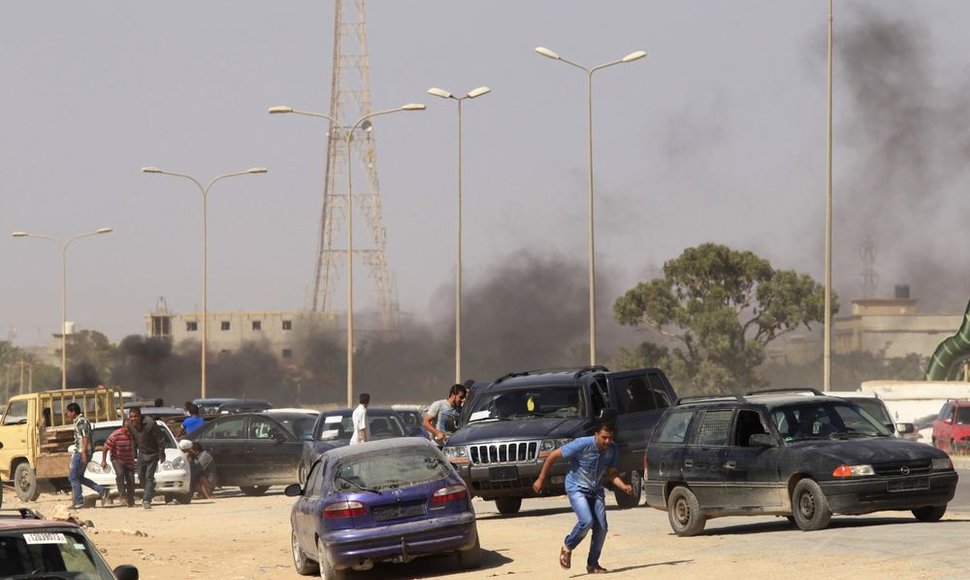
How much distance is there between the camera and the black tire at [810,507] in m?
19.1

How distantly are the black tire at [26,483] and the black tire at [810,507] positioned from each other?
19.2 m

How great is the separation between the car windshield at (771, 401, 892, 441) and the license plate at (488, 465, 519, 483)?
200 inches

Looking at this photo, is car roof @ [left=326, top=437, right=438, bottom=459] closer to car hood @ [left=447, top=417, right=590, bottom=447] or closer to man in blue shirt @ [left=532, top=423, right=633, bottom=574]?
man in blue shirt @ [left=532, top=423, right=633, bottom=574]

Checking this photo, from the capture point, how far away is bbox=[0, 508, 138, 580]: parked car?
33.7 feet

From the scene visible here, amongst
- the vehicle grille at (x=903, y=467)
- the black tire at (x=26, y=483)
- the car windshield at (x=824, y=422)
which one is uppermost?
the car windshield at (x=824, y=422)

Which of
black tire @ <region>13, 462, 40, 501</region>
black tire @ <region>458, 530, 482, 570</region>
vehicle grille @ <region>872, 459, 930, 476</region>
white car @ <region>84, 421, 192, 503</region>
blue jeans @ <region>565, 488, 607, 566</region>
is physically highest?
vehicle grille @ <region>872, 459, 930, 476</region>

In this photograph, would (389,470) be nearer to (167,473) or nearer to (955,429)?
(167,473)

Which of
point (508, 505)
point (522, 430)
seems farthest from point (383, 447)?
point (508, 505)

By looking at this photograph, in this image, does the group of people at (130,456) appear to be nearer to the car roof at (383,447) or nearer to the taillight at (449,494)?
the car roof at (383,447)

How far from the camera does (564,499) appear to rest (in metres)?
28.8

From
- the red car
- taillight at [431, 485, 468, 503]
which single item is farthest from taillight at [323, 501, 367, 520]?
the red car

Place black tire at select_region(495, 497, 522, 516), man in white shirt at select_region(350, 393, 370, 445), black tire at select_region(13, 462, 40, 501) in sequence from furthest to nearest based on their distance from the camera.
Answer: black tire at select_region(13, 462, 40, 501), man in white shirt at select_region(350, 393, 370, 445), black tire at select_region(495, 497, 522, 516)

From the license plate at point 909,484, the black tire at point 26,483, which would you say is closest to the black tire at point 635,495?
the license plate at point 909,484

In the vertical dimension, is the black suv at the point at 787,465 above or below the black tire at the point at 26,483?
above
